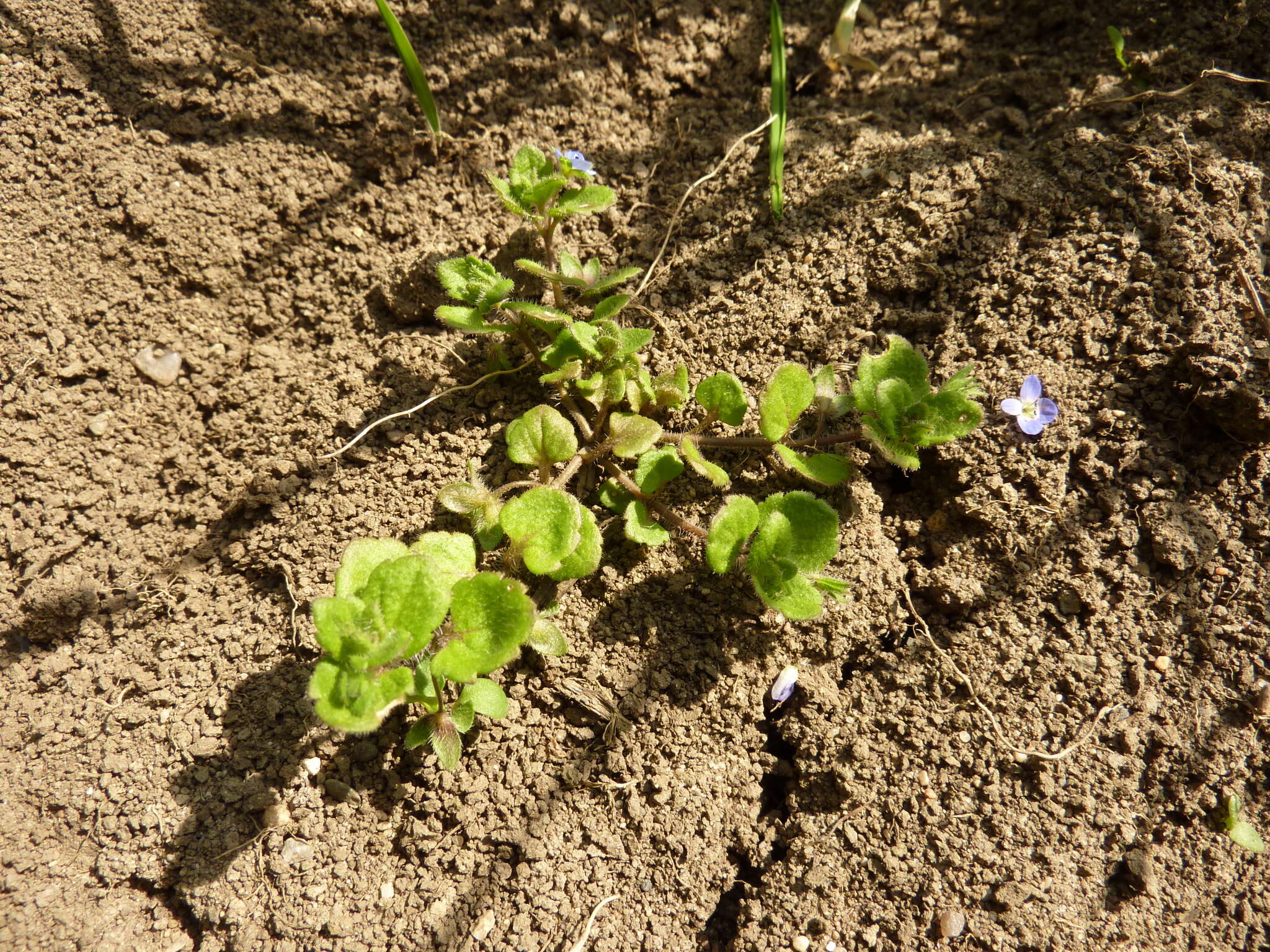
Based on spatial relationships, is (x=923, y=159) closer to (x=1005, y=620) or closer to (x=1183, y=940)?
(x=1005, y=620)

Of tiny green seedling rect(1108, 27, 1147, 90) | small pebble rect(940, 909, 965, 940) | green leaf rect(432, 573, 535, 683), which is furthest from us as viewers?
tiny green seedling rect(1108, 27, 1147, 90)

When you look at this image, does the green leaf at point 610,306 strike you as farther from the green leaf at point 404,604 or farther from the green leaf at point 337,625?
the green leaf at point 337,625

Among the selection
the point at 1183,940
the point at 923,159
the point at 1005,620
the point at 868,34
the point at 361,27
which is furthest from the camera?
the point at 868,34

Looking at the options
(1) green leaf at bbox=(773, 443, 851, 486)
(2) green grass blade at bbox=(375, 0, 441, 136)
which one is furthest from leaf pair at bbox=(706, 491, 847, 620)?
(2) green grass blade at bbox=(375, 0, 441, 136)

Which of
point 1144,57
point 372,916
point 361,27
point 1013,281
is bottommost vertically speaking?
point 372,916

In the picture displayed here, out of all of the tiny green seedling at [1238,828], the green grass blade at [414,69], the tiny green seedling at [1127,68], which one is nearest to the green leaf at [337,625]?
the green grass blade at [414,69]

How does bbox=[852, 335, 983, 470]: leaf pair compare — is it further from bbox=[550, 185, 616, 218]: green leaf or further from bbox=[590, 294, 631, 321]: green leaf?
bbox=[550, 185, 616, 218]: green leaf

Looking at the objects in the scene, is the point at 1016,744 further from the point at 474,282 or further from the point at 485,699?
the point at 474,282

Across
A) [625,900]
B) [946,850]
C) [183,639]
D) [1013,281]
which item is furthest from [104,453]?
[1013,281]
